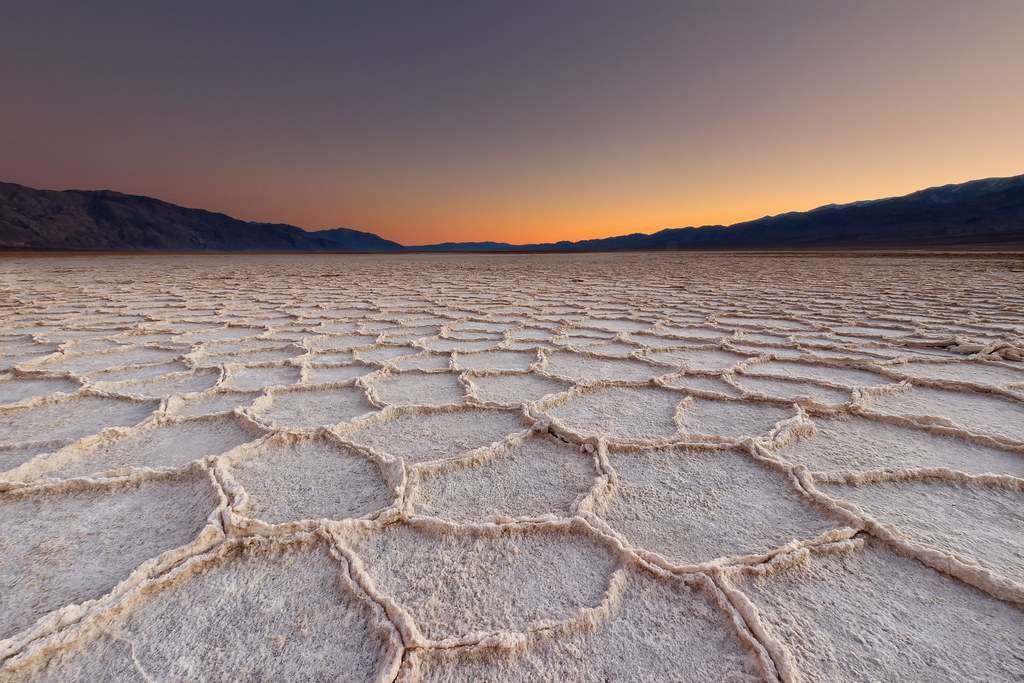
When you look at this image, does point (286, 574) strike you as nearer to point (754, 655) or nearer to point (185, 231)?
point (754, 655)

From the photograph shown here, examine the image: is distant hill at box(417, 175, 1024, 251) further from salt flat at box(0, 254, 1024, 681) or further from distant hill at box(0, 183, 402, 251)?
distant hill at box(0, 183, 402, 251)

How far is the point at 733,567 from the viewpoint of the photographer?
77 cm

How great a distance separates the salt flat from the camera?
24.8 inches

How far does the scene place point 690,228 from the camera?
338 ft

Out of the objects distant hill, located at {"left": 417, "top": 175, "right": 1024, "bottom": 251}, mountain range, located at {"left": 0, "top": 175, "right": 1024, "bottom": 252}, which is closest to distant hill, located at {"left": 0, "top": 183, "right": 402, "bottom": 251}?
mountain range, located at {"left": 0, "top": 175, "right": 1024, "bottom": 252}

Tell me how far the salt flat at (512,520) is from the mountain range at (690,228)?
4778 centimetres

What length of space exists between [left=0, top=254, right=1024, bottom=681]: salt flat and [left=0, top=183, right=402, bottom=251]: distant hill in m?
74.8

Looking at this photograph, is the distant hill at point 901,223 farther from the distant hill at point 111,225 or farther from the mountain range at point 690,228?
the distant hill at point 111,225

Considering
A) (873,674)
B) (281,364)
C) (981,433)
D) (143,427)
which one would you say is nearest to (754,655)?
(873,674)

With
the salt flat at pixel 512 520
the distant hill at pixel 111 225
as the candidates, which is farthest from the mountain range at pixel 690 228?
the salt flat at pixel 512 520

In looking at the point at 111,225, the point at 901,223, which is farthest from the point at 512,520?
the point at 111,225

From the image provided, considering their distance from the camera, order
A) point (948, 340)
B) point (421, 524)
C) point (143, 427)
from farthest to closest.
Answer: point (948, 340)
point (143, 427)
point (421, 524)

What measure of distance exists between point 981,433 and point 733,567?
105cm

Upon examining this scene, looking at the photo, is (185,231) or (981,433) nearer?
(981,433)
